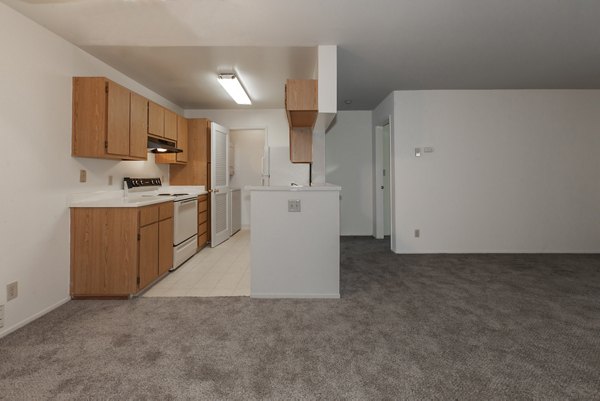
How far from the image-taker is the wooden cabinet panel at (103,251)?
7.95 feet

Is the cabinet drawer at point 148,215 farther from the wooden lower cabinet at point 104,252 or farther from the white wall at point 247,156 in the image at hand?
the white wall at point 247,156

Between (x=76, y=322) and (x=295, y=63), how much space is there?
10.3 ft

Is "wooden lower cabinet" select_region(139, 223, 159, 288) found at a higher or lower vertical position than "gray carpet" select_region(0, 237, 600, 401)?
higher

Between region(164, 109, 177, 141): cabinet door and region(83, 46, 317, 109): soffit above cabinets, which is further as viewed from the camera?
region(164, 109, 177, 141): cabinet door

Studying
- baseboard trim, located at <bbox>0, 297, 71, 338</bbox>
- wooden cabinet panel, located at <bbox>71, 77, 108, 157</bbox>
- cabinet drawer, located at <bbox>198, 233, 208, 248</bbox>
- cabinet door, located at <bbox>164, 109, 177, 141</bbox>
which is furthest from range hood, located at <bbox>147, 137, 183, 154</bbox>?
baseboard trim, located at <bbox>0, 297, 71, 338</bbox>

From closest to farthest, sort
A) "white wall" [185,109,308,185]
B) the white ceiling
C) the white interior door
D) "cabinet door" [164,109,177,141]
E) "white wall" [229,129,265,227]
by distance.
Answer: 1. the white ceiling
2. "cabinet door" [164,109,177,141]
3. the white interior door
4. "white wall" [185,109,308,185]
5. "white wall" [229,129,265,227]

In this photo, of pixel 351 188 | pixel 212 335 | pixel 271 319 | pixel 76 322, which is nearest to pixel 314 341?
pixel 271 319

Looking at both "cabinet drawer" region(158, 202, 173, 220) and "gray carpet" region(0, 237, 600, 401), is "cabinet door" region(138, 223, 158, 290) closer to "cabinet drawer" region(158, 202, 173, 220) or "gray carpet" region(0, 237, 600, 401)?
"cabinet drawer" region(158, 202, 173, 220)

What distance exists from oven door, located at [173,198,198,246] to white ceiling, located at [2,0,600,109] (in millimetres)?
1647

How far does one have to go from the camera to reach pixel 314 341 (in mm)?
1810

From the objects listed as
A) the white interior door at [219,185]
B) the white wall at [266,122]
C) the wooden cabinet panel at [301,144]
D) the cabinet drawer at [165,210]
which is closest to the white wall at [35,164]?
the cabinet drawer at [165,210]

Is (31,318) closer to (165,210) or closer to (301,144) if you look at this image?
(165,210)

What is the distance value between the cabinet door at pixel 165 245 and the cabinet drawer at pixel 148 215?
0.15 metres

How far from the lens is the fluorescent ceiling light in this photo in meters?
3.38
